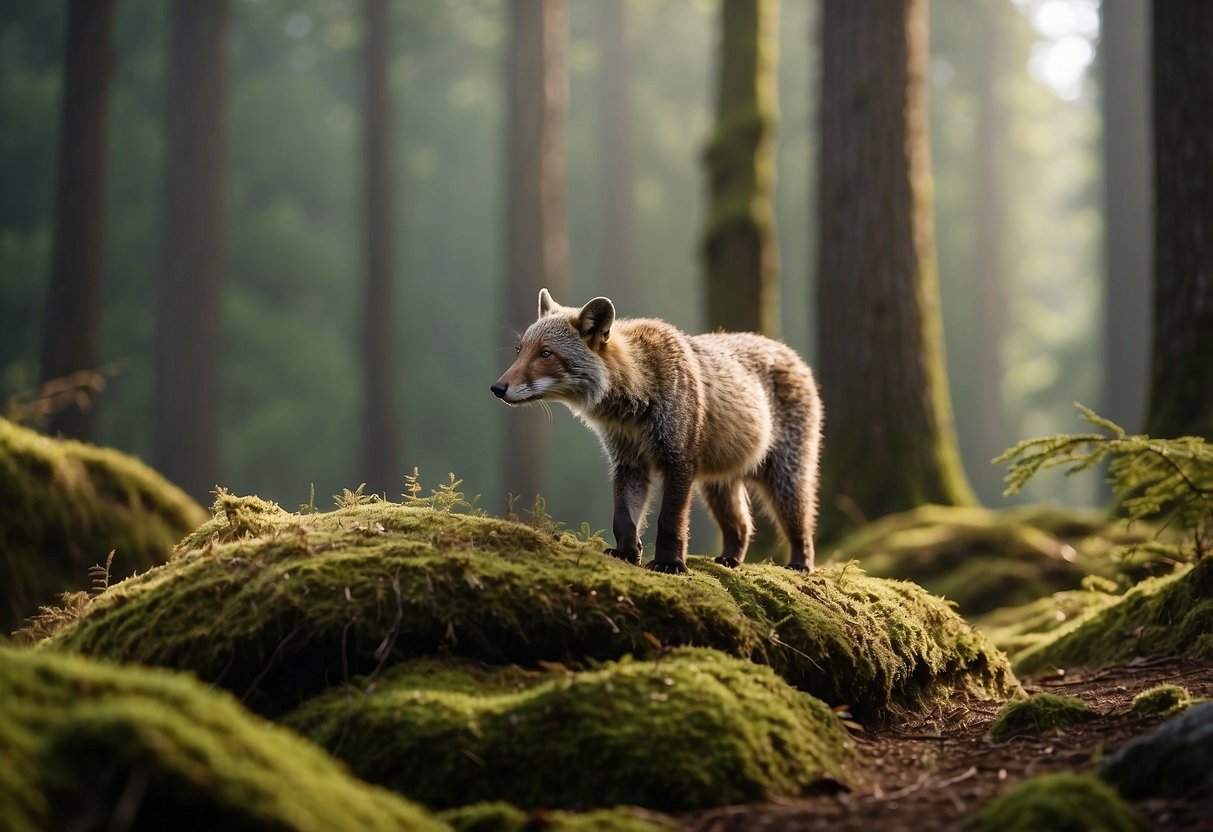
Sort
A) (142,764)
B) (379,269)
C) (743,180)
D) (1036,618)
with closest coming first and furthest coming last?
(142,764), (1036,618), (743,180), (379,269)

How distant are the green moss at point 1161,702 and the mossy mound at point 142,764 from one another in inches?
134

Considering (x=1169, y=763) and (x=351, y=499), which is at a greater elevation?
(x=351, y=499)

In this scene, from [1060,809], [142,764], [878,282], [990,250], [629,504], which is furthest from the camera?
[990,250]

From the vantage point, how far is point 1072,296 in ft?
264

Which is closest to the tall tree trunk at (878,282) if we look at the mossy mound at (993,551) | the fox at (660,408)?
the mossy mound at (993,551)

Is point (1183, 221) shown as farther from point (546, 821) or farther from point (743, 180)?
point (546, 821)

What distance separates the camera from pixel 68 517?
8.02 meters

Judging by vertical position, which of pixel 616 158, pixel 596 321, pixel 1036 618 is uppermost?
pixel 616 158

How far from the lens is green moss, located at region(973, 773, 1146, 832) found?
11.0 feet

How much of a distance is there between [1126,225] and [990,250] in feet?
67.7

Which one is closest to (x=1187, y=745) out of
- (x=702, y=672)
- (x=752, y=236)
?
(x=702, y=672)

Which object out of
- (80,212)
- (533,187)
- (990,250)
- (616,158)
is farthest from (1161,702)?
(990,250)

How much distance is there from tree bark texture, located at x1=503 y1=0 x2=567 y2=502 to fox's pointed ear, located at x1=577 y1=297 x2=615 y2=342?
1938cm

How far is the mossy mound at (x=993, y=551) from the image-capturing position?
383 inches
